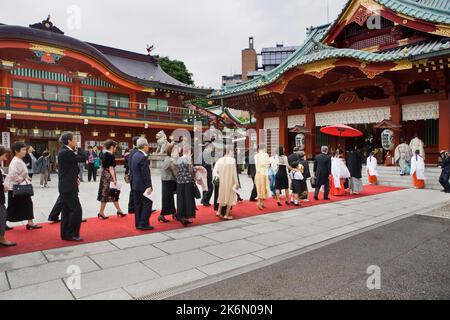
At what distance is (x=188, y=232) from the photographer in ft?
19.1

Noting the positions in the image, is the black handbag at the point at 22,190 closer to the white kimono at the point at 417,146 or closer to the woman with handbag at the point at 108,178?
the woman with handbag at the point at 108,178

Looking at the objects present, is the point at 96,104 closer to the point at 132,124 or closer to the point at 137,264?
the point at 132,124

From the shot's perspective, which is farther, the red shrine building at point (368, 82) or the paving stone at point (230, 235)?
the red shrine building at point (368, 82)

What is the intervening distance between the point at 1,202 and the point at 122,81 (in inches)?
794

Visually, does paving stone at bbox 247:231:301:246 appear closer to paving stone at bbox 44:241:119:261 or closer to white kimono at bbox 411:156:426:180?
paving stone at bbox 44:241:119:261

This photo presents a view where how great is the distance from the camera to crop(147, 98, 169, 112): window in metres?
25.8

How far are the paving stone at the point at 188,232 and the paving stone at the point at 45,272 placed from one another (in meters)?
1.65

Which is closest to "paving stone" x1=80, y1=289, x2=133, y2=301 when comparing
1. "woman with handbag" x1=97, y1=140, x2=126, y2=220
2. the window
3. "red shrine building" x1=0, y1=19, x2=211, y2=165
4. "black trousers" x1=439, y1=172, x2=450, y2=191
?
"woman with handbag" x1=97, y1=140, x2=126, y2=220

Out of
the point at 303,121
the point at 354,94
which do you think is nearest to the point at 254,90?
the point at 303,121

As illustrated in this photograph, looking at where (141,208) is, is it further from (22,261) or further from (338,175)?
(338,175)

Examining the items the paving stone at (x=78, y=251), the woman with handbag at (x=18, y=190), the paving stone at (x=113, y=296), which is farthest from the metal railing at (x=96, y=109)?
the paving stone at (x=113, y=296)

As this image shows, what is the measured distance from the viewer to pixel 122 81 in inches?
914

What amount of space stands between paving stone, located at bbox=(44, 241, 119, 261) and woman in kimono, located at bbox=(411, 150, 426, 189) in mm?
11322

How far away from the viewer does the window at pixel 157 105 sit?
25812 millimetres
